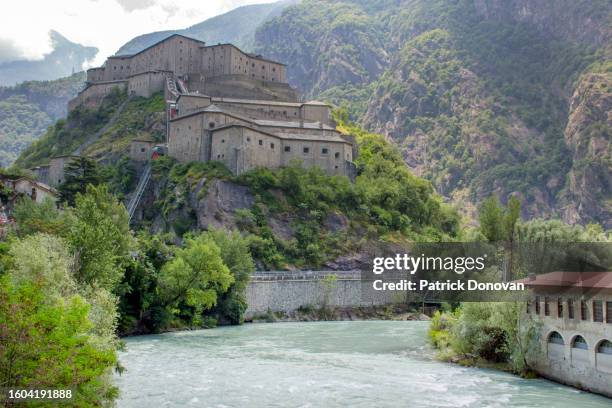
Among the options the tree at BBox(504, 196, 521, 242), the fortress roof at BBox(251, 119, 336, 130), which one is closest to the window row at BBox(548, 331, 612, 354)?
the tree at BBox(504, 196, 521, 242)

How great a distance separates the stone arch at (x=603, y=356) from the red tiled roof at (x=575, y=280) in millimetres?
2426

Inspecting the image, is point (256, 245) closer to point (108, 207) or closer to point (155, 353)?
point (108, 207)

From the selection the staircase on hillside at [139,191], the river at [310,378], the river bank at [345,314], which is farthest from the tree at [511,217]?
Result: the staircase on hillside at [139,191]

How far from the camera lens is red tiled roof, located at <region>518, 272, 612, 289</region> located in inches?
1257

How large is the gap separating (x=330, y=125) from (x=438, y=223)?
21.8m

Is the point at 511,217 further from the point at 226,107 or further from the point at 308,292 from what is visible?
the point at 226,107

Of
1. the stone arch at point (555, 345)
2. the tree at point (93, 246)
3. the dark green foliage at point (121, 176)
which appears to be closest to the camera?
the stone arch at point (555, 345)

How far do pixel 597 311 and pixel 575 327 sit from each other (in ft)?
6.54

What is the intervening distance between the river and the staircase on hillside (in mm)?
36960

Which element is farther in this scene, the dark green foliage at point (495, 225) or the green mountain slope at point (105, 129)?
the green mountain slope at point (105, 129)

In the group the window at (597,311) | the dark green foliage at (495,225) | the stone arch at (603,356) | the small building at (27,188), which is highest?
the small building at (27,188)

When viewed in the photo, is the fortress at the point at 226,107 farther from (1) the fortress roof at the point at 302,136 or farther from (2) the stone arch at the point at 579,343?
(2) the stone arch at the point at 579,343

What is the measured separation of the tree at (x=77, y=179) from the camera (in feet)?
263

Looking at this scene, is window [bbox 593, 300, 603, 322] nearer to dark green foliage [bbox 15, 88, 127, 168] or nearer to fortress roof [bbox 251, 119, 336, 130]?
fortress roof [bbox 251, 119, 336, 130]
